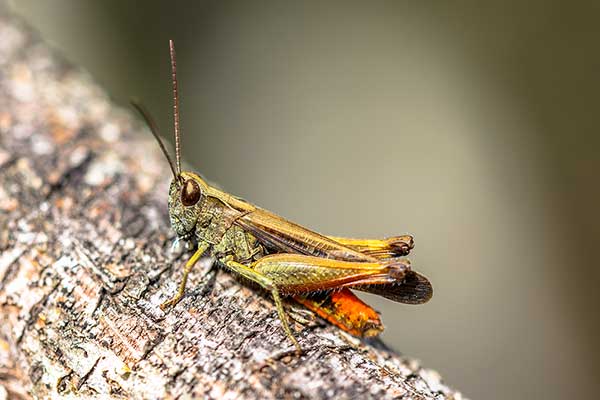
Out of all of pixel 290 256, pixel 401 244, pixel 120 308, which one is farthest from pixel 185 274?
pixel 401 244

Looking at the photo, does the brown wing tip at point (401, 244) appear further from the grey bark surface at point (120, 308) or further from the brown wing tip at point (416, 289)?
the grey bark surface at point (120, 308)

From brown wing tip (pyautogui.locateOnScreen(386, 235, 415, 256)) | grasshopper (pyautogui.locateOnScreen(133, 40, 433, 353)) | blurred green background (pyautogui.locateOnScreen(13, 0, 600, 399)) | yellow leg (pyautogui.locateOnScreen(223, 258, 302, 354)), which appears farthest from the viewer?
blurred green background (pyautogui.locateOnScreen(13, 0, 600, 399))

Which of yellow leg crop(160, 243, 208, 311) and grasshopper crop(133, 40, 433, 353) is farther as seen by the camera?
grasshopper crop(133, 40, 433, 353)

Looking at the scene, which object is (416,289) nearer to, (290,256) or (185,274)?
(290,256)

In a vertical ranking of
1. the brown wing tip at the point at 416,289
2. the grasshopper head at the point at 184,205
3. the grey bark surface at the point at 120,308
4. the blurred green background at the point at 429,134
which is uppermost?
the blurred green background at the point at 429,134

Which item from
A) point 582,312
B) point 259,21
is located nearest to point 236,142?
point 259,21

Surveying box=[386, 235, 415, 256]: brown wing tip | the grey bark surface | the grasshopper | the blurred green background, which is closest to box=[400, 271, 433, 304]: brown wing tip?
the grasshopper

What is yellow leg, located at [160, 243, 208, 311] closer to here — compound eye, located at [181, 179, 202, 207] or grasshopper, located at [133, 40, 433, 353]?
grasshopper, located at [133, 40, 433, 353]

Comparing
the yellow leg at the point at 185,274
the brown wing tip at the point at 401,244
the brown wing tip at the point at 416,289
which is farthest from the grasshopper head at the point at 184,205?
the brown wing tip at the point at 416,289
